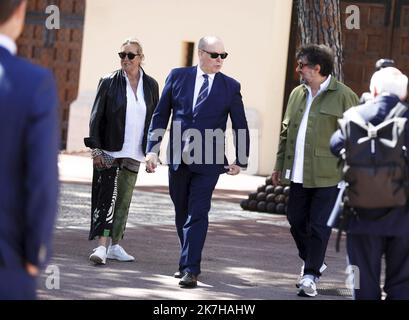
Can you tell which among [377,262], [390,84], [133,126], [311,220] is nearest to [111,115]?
[133,126]

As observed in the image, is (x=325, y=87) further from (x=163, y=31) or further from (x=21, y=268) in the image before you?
(x=163, y=31)

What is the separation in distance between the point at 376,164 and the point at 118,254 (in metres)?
4.15

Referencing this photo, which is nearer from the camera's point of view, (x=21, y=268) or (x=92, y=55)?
(x=21, y=268)

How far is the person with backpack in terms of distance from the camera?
656 centimetres

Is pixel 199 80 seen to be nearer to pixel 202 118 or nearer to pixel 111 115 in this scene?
pixel 202 118

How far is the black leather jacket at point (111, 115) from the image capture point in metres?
10.1

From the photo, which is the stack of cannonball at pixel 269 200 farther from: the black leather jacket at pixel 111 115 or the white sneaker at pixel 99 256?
the white sneaker at pixel 99 256

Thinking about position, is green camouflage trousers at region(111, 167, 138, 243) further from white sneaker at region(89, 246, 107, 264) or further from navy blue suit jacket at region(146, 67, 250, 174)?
navy blue suit jacket at region(146, 67, 250, 174)

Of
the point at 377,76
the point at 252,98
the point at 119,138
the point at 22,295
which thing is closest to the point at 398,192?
the point at 377,76

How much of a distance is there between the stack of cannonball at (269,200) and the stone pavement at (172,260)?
5.3 inches

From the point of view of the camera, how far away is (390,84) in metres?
6.81

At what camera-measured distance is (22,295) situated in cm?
445

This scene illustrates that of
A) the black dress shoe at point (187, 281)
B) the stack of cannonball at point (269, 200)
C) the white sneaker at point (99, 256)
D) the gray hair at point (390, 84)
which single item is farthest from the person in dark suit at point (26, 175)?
the stack of cannonball at point (269, 200)
